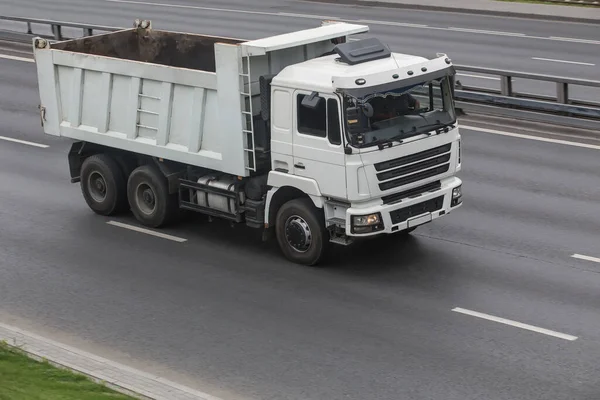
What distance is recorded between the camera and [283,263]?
15188mm

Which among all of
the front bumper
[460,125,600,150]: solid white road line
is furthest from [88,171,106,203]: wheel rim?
[460,125,600,150]: solid white road line

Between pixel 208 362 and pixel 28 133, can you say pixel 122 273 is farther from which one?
pixel 28 133

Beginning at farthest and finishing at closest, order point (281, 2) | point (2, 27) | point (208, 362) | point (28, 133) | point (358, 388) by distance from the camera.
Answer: point (281, 2), point (2, 27), point (28, 133), point (208, 362), point (358, 388)

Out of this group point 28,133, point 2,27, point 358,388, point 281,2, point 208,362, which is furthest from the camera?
point 281,2

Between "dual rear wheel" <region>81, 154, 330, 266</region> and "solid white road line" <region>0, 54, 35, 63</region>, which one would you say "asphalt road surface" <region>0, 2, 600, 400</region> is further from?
"solid white road line" <region>0, 54, 35, 63</region>

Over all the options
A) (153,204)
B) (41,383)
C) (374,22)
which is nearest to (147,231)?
(153,204)

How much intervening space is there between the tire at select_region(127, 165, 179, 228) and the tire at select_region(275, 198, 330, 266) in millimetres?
2146

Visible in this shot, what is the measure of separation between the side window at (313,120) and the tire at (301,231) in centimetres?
98

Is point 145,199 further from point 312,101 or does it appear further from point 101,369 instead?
point 101,369

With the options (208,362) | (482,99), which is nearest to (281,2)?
(482,99)

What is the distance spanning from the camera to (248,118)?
15.0 metres

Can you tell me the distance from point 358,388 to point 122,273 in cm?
494

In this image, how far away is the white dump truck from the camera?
46.5 ft

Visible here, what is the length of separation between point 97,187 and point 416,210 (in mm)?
5508
